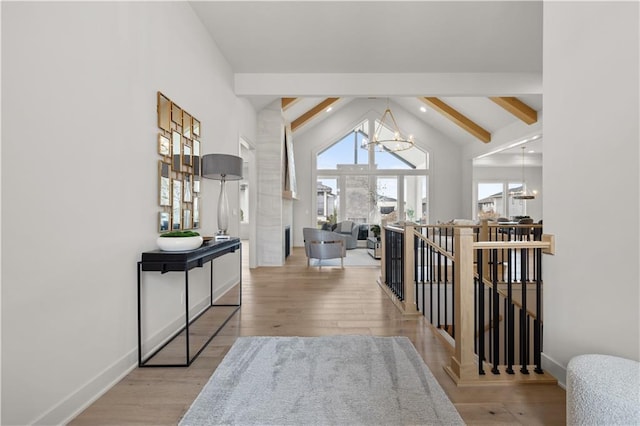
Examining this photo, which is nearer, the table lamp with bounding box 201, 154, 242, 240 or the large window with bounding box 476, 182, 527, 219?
the table lamp with bounding box 201, 154, 242, 240

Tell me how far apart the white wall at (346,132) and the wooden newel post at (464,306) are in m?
7.53

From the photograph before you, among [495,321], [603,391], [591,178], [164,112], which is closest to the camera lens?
[603,391]

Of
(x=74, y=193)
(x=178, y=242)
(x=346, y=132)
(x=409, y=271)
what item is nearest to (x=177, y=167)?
(x=178, y=242)

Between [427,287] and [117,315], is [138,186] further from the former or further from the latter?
[427,287]

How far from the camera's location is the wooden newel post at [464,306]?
6.40 feet

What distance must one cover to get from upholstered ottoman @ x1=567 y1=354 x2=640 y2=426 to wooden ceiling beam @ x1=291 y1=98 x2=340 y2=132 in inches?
294

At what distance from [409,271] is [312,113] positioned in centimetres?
578

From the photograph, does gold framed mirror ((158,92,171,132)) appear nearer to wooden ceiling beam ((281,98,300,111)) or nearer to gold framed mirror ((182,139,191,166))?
gold framed mirror ((182,139,191,166))

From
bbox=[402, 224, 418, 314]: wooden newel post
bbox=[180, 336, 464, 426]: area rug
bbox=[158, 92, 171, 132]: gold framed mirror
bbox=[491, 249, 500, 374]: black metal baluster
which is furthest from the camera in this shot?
bbox=[402, 224, 418, 314]: wooden newel post

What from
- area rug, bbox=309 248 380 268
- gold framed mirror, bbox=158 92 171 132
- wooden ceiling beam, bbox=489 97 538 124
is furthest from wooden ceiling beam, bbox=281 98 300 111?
wooden ceiling beam, bbox=489 97 538 124

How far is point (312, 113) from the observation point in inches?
316

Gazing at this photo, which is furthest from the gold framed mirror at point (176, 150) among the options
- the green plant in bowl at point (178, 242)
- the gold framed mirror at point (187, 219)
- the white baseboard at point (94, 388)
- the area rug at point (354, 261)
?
the area rug at point (354, 261)

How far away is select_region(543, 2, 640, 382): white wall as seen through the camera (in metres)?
1.53

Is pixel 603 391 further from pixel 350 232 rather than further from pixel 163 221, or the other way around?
pixel 350 232
